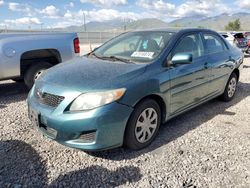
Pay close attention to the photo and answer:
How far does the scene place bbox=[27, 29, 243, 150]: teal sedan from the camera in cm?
290

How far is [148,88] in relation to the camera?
3256mm

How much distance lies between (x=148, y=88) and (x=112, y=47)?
1.50 meters

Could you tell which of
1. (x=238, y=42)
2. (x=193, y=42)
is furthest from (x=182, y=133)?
(x=238, y=42)

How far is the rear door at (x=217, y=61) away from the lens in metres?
4.63

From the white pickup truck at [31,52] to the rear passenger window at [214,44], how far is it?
3.16m

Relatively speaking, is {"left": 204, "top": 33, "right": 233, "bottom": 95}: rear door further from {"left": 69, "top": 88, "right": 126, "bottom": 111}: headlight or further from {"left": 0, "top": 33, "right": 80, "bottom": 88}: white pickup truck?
{"left": 0, "top": 33, "right": 80, "bottom": 88}: white pickup truck

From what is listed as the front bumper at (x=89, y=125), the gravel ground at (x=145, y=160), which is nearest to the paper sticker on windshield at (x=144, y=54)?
the front bumper at (x=89, y=125)

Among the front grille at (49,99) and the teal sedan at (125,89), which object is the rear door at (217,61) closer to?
the teal sedan at (125,89)

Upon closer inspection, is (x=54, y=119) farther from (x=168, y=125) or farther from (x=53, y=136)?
(x=168, y=125)

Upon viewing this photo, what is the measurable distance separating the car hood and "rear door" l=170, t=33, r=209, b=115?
2.18 feet

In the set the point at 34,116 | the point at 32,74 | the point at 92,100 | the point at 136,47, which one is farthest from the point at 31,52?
the point at 92,100

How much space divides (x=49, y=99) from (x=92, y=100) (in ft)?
1.96

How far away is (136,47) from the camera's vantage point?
4.10 meters

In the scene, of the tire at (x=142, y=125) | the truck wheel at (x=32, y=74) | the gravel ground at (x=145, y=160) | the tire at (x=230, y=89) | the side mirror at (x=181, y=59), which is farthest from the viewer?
the truck wheel at (x=32, y=74)
